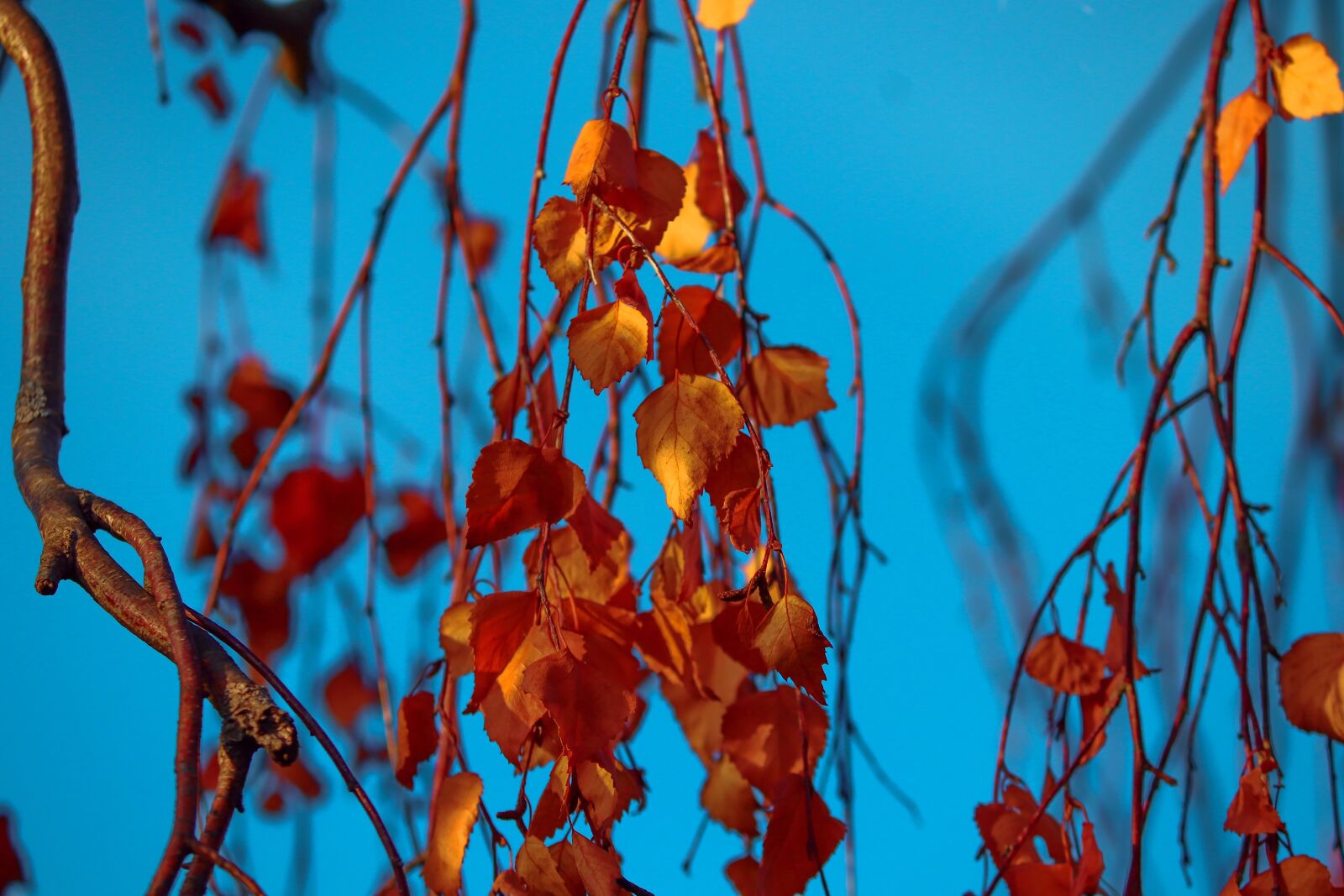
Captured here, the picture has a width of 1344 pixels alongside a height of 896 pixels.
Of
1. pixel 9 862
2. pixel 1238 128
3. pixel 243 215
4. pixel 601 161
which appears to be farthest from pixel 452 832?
pixel 243 215

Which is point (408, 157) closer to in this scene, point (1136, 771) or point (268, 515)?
point (268, 515)

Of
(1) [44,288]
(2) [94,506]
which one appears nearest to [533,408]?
(2) [94,506]

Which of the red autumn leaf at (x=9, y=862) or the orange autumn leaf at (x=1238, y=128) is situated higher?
the orange autumn leaf at (x=1238, y=128)

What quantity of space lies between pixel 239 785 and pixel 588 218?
211 mm

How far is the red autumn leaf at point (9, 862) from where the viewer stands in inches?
35.7

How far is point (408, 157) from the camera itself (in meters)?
0.74

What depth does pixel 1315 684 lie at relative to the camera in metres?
0.52

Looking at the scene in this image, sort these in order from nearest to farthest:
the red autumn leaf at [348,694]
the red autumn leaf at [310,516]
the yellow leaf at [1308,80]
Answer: the yellow leaf at [1308,80] → the red autumn leaf at [310,516] → the red autumn leaf at [348,694]

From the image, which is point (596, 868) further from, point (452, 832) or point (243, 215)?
point (243, 215)

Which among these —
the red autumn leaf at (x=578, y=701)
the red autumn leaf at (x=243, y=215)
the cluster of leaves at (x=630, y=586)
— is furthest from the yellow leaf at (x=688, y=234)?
the red autumn leaf at (x=243, y=215)

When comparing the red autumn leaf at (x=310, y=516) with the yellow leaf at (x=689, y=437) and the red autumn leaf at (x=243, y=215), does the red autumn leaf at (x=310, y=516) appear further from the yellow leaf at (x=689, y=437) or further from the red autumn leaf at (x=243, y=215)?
the yellow leaf at (x=689, y=437)

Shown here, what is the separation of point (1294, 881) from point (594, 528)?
1.04 feet

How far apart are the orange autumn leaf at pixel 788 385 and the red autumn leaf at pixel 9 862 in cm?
73

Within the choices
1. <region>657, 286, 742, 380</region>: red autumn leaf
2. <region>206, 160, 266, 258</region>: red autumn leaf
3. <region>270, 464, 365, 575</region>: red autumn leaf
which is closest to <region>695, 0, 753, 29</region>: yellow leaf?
<region>657, 286, 742, 380</region>: red autumn leaf
